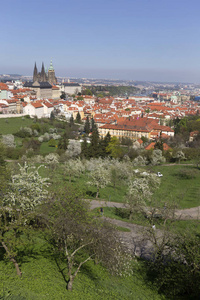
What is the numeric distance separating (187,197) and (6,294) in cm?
2276

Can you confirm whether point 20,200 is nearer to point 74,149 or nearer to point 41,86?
point 74,149

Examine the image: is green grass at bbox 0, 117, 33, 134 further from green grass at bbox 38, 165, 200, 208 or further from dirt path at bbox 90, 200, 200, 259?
dirt path at bbox 90, 200, 200, 259

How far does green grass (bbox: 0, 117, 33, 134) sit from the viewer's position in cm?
6812

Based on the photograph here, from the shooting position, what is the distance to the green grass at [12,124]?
6812cm

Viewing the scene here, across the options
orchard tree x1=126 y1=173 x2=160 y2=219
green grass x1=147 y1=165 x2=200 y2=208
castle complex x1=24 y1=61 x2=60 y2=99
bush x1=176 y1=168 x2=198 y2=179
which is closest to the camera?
orchard tree x1=126 y1=173 x2=160 y2=219

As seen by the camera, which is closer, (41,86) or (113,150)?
(113,150)

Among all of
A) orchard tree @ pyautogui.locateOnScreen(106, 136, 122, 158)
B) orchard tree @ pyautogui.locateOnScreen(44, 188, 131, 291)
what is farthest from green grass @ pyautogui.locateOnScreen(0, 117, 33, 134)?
orchard tree @ pyautogui.locateOnScreen(44, 188, 131, 291)

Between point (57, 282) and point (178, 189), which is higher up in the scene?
point (57, 282)

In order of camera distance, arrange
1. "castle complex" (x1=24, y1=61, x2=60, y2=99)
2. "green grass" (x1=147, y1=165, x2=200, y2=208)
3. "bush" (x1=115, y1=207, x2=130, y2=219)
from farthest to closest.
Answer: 1. "castle complex" (x1=24, y1=61, x2=60, y2=99)
2. "green grass" (x1=147, y1=165, x2=200, y2=208)
3. "bush" (x1=115, y1=207, x2=130, y2=219)

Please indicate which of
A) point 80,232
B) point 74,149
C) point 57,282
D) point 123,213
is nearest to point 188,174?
point 123,213

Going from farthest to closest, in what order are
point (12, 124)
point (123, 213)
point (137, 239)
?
point (12, 124) → point (123, 213) → point (137, 239)

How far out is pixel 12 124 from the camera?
248ft

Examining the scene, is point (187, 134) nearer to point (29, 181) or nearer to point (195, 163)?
point (195, 163)

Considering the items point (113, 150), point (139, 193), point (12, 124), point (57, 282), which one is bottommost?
point (113, 150)
